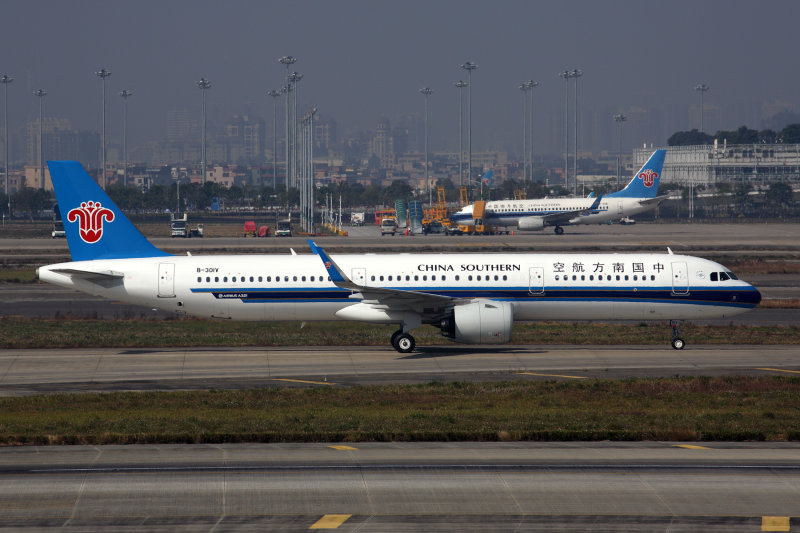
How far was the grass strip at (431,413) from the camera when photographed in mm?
22812

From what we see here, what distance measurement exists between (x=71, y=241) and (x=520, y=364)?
18900mm

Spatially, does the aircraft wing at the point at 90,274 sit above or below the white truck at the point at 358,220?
below

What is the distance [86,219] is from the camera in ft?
126

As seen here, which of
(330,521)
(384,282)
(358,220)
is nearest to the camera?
(330,521)

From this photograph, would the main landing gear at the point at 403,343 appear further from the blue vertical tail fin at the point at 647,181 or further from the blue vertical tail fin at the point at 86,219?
the blue vertical tail fin at the point at 647,181

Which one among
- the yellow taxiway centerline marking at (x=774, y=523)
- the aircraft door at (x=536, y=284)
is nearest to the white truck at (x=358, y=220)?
the aircraft door at (x=536, y=284)

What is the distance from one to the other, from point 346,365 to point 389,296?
11.0 feet

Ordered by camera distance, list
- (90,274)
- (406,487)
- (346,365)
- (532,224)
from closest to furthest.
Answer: (406,487)
(346,365)
(90,274)
(532,224)

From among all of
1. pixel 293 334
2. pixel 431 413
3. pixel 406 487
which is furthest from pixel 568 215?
pixel 406 487

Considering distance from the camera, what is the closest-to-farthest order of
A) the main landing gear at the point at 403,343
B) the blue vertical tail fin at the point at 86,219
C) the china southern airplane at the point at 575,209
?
the main landing gear at the point at 403,343 < the blue vertical tail fin at the point at 86,219 < the china southern airplane at the point at 575,209

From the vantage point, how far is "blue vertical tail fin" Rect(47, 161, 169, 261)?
38250 millimetres

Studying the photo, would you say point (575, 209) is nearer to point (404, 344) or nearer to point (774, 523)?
point (404, 344)

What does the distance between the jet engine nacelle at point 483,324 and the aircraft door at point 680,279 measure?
23.0ft

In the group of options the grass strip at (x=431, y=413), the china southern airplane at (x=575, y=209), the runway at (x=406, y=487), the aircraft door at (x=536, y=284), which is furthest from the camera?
the china southern airplane at (x=575, y=209)
